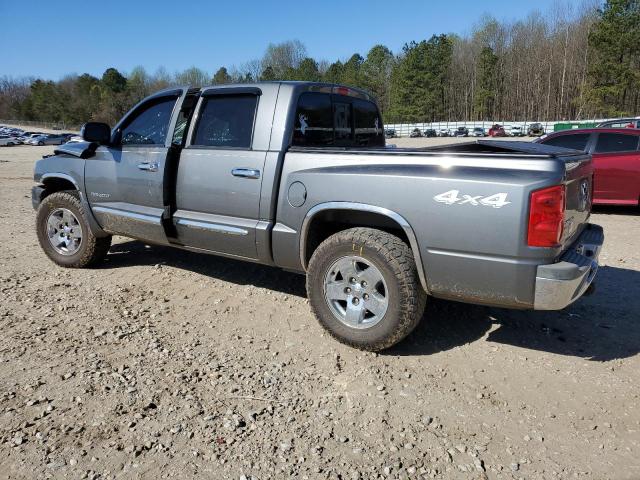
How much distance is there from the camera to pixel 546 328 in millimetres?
4105

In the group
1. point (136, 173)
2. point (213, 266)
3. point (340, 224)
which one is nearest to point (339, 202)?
point (340, 224)

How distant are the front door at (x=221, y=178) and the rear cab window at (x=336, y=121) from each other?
402 mm

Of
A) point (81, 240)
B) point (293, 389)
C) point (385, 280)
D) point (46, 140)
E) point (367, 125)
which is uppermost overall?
point (367, 125)

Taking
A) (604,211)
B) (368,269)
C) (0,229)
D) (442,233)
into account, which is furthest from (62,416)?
(604,211)

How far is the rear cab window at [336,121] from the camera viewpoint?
165 inches

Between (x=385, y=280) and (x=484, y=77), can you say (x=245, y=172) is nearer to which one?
(x=385, y=280)

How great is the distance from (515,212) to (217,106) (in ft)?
9.09

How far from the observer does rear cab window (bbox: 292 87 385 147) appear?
4188 mm

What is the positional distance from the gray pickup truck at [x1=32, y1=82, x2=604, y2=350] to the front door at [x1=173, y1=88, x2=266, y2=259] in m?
0.01

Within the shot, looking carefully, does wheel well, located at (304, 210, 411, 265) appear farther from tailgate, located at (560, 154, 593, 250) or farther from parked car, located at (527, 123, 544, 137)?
parked car, located at (527, 123, 544, 137)

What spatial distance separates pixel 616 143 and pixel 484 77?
3252 inches

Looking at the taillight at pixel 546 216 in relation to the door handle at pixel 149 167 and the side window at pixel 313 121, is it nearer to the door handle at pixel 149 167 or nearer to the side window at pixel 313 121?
the side window at pixel 313 121

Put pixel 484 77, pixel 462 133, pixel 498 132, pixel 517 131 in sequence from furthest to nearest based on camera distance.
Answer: pixel 484 77, pixel 462 133, pixel 517 131, pixel 498 132

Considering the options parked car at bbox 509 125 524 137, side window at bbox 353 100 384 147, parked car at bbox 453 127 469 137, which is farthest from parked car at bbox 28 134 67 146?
side window at bbox 353 100 384 147
